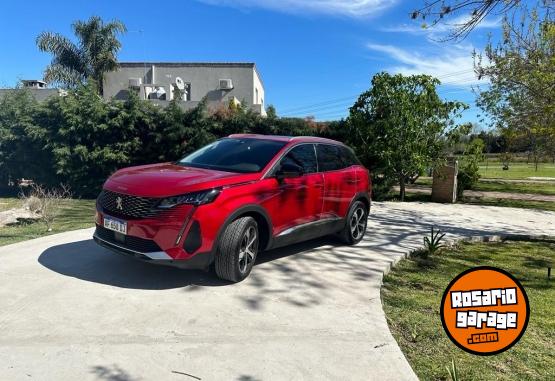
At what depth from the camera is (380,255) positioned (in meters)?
6.28

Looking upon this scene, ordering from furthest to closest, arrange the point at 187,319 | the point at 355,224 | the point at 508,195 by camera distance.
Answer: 1. the point at 508,195
2. the point at 355,224
3. the point at 187,319

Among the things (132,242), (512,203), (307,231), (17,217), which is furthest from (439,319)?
(512,203)

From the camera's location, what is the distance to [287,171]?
5.18 metres

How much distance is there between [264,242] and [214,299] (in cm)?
112

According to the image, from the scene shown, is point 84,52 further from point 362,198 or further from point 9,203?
point 362,198

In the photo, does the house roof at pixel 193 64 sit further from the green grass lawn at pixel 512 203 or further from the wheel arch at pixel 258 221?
the wheel arch at pixel 258 221

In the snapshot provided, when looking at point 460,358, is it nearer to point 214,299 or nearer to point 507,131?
point 214,299

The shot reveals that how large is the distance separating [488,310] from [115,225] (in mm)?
3718

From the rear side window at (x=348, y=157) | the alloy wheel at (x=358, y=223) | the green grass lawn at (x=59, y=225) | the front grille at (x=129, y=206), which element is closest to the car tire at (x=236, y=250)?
the front grille at (x=129, y=206)

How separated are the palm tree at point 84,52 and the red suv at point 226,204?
26635 millimetres

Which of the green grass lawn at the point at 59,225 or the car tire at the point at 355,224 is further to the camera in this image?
the green grass lawn at the point at 59,225

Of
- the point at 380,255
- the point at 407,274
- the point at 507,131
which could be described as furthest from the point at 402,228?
the point at 507,131

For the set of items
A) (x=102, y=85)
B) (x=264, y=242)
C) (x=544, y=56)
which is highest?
(x=102, y=85)

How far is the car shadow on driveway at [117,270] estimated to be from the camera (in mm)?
4625
